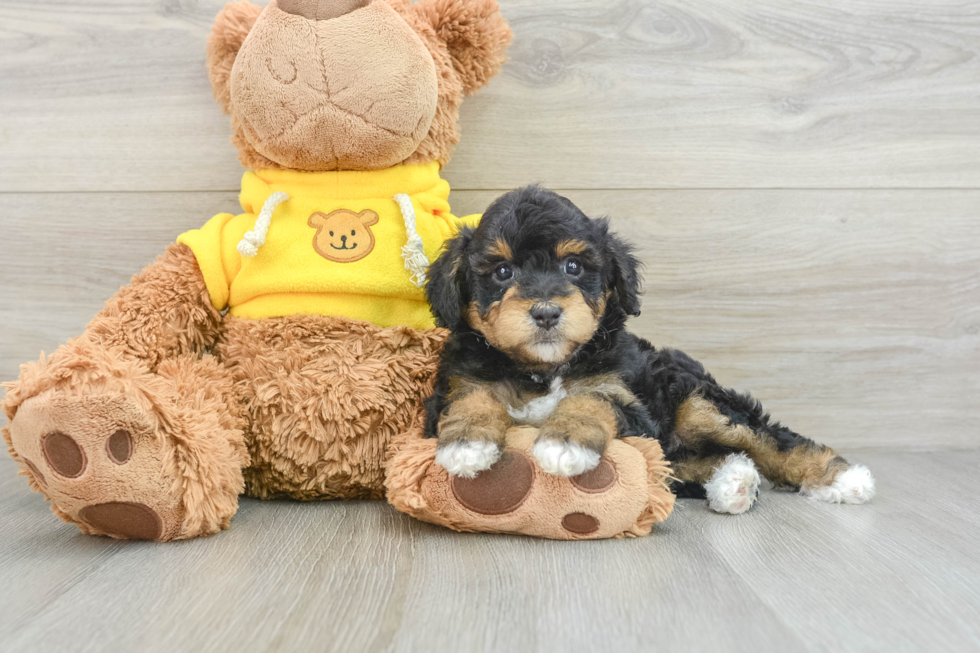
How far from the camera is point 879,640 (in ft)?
3.71

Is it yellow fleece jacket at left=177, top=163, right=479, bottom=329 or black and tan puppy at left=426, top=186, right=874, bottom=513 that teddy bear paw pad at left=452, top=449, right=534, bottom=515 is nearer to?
black and tan puppy at left=426, top=186, right=874, bottom=513

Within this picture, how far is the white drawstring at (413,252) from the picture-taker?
1.85 meters

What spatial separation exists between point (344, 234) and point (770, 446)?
129 centimetres

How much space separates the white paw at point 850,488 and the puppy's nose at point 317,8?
1.76 metres

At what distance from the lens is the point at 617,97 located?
7.85 feet

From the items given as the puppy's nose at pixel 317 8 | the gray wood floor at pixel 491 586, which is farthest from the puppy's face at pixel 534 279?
the puppy's nose at pixel 317 8

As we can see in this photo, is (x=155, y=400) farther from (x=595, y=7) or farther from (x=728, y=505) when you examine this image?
(x=595, y=7)

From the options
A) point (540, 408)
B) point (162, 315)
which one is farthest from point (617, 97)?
point (162, 315)

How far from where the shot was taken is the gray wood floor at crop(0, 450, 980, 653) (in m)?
1.13

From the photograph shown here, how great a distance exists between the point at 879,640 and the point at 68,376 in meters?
1.56

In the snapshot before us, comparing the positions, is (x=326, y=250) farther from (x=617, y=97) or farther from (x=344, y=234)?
(x=617, y=97)

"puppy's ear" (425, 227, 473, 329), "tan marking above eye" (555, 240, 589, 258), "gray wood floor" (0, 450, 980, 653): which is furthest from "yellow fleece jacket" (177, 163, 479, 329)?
"gray wood floor" (0, 450, 980, 653)

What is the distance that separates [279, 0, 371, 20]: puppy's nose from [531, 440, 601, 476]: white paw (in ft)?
3.86

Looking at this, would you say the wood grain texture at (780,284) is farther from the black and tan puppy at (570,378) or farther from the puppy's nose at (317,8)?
the puppy's nose at (317,8)
